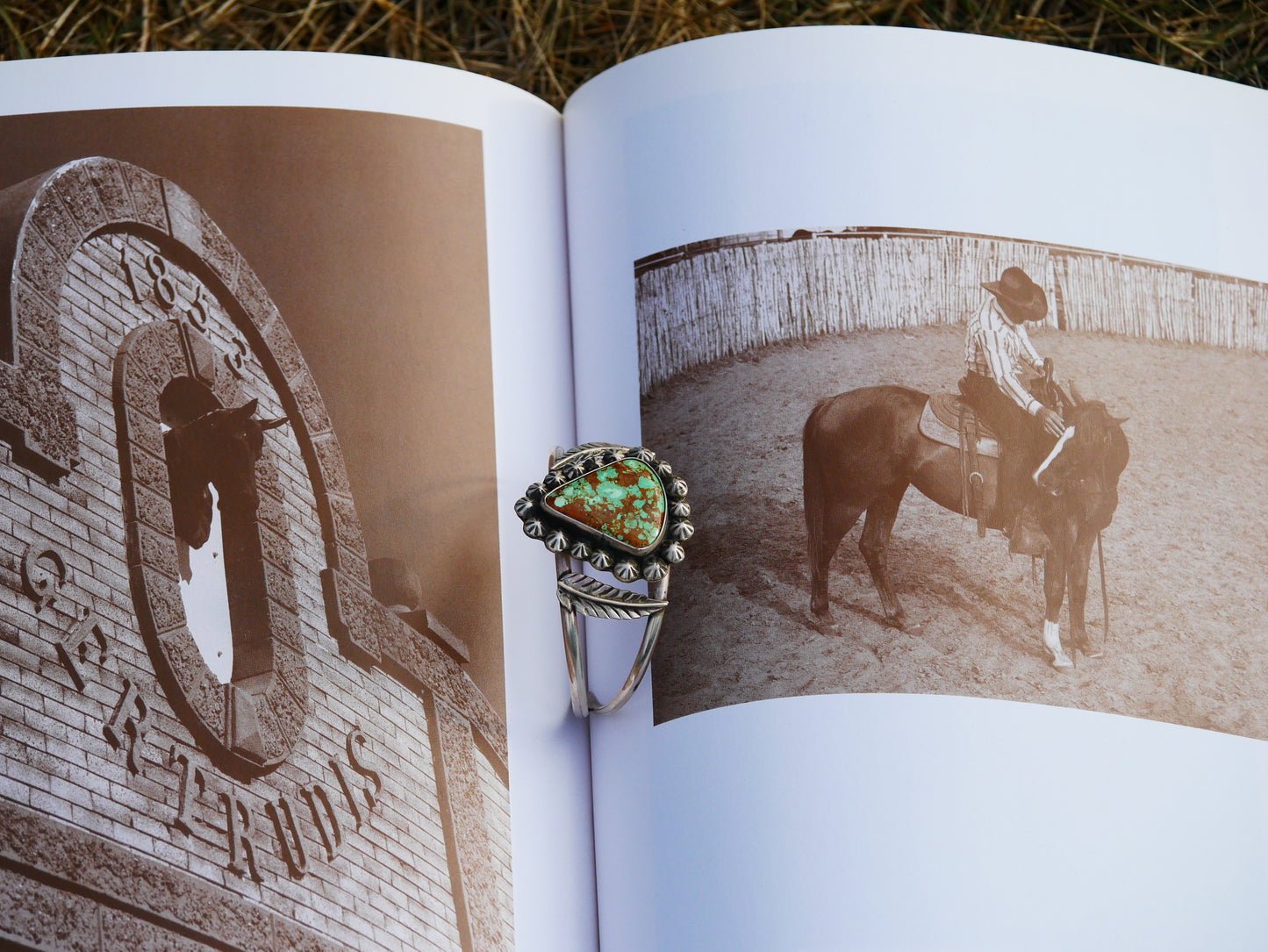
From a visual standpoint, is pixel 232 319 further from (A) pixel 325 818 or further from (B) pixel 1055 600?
(B) pixel 1055 600

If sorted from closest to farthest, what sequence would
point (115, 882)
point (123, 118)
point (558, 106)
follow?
point (115, 882), point (123, 118), point (558, 106)

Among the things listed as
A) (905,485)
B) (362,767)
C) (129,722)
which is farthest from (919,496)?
(129,722)

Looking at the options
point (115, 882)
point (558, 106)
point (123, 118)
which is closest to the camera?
point (115, 882)

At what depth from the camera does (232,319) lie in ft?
2.43

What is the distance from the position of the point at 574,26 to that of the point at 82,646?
599mm

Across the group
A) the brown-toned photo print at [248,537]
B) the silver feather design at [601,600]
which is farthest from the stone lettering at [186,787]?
the silver feather design at [601,600]

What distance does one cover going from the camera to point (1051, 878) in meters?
0.66

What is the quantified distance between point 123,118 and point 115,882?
1.56 ft

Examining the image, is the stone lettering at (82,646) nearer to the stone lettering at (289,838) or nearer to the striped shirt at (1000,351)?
the stone lettering at (289,838)

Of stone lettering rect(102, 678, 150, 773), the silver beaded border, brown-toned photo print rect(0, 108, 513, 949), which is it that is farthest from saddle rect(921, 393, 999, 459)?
stone lettering rect(102, 678, 150, 773)

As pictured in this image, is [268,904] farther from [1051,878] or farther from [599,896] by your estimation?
[1051,878]

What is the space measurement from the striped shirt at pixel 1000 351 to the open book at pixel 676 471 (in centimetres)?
1

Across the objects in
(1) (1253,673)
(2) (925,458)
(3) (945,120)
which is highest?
(3) (945,120)

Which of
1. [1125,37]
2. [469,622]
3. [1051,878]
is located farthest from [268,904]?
[1125,37]
